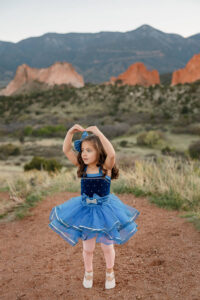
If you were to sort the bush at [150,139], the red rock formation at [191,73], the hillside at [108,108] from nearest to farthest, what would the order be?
the bush at [150,139] < the hillside at [108,108] < the red rock formation at [191,73]

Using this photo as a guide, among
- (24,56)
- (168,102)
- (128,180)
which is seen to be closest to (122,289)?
(128,180)

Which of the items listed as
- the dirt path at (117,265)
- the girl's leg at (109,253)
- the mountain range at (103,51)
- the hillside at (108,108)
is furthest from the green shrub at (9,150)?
the mountain range at (103,51)

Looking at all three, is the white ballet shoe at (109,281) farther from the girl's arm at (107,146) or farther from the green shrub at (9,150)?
the green shrub at (9,150)

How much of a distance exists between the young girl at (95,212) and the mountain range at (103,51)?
119 meters

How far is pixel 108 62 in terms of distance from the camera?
143875 millimetres

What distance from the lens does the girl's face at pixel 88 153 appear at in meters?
3.04

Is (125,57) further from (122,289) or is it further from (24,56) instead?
(122,289)

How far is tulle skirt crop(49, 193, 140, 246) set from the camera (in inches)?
113

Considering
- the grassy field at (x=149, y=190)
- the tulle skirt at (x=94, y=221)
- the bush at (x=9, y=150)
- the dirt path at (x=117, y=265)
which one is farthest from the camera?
the bush at (x=9, y=150)

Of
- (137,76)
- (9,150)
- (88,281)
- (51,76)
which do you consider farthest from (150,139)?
(51,76)

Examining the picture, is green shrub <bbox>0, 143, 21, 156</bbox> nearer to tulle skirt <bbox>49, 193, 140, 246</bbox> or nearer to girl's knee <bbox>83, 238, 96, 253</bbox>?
tulle skirt <bbox>49, 193, 140, 246</bbox>

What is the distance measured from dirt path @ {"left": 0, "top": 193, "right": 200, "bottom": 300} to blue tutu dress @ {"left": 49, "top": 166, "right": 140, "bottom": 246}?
0.60 metres

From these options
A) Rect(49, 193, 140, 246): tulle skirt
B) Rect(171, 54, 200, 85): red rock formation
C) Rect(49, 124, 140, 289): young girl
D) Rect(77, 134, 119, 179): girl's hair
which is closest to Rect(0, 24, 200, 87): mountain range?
Rect(171, 54, 200, 85): red rock formation

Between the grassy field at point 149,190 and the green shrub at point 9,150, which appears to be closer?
the grassy field at point 149,190
